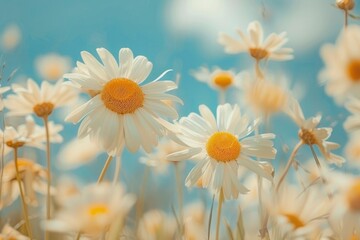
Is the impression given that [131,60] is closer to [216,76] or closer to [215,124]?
[215,124]

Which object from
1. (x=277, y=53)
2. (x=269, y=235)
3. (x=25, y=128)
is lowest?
(x=269, y=235)

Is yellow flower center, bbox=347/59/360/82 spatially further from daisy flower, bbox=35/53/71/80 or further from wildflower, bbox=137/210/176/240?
daisy flower, bbox=35/53/71/80

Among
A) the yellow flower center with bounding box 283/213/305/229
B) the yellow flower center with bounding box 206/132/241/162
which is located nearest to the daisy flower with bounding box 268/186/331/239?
the yellow flower center with bounding box 283/213/305/229

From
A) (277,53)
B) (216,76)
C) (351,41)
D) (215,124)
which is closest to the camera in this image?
(351,41)

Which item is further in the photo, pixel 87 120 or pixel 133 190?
pixel 133 190

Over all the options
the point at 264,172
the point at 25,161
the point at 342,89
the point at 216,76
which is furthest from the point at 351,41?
the point at 216,76

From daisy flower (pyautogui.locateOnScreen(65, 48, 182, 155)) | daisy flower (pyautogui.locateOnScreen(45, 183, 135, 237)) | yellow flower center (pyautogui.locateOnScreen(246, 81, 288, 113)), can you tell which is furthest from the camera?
daisy flower (pyautogui.locateOnScreen(65, 48, 182, 155))

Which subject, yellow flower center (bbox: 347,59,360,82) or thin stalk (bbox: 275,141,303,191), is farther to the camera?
thin stalk (bbox: 275,141,303,191)

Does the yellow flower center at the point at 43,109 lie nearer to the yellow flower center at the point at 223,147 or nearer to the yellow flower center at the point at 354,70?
the yellow flower center at the point at 223,147
